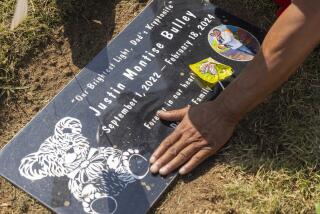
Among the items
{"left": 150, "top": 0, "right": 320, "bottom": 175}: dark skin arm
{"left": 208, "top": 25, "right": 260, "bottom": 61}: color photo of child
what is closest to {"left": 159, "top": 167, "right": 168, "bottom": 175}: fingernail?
{"left": 150, "top": 0, "right": 320, "bottom": 175}: dark skin arm

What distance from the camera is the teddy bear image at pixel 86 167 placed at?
7.48 ft

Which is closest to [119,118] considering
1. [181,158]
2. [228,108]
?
[181,158]

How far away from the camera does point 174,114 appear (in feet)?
8.04

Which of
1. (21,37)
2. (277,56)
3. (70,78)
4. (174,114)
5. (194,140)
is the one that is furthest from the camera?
(21,37)

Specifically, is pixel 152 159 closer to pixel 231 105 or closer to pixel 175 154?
pixel 175 154

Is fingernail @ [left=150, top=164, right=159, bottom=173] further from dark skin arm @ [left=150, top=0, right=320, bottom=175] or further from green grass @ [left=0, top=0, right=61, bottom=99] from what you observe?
green grass @ [left=0, top=0, right=61, bottom=99]

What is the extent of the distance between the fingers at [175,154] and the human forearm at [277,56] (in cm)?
24

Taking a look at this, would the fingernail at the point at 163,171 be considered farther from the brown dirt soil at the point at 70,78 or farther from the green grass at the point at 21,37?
the green grass at the point at 21,37

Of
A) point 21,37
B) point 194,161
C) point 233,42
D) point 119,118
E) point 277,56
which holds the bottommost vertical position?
point 21,37

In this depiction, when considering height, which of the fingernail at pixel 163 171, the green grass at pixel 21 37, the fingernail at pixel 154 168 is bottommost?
the green grass at pixel 21 37

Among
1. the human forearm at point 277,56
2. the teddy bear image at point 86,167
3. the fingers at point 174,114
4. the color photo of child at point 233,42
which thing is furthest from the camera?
the color photo of child at point 233,42

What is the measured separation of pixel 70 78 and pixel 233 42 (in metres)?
0.87

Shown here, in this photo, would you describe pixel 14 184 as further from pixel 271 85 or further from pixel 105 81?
pixel 271 85

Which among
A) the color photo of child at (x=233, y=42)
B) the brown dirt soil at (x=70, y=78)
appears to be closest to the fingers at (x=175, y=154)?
the brown dirt soil at (x=70, y=78)
